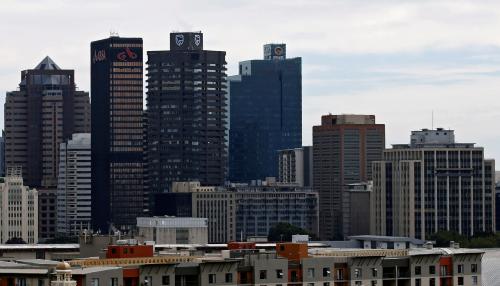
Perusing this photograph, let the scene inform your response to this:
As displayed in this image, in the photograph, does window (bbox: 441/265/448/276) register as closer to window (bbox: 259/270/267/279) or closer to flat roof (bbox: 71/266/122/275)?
window (bbox: 259/270/267/279)

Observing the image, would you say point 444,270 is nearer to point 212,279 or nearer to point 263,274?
point 263,274

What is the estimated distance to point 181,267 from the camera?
12075 cm

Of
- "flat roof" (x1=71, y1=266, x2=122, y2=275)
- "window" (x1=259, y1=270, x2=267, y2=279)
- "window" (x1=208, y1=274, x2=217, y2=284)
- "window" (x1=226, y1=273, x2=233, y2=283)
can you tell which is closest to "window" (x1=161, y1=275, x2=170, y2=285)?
"window" (x1=208, y1=274, x2=217, y2=284)

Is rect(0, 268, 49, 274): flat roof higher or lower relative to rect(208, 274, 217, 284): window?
higher

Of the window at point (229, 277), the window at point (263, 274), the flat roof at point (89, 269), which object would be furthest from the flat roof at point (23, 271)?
the window at point (263, 274)

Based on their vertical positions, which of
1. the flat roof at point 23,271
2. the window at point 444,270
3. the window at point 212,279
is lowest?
the window at point 444,270

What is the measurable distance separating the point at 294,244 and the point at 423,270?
932 cm

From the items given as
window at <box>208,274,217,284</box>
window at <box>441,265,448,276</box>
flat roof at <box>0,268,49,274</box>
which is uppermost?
→ flat roof at <box>0,268,49,274</box>

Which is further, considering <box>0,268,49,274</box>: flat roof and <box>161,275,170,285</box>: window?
<box>161,275,170,285</box>: window

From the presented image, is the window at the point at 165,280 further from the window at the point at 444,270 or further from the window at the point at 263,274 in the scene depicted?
the window at the point at 444,270

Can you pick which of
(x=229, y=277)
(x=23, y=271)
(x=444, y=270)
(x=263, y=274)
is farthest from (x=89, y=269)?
(x=444, y=270)

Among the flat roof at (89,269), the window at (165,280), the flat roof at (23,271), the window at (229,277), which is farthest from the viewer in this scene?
the window at (229,277)

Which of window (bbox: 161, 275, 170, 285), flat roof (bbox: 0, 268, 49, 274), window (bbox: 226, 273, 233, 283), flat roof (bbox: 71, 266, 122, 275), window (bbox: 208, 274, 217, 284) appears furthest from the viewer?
window (bbox: 226, 273, 233, 283)

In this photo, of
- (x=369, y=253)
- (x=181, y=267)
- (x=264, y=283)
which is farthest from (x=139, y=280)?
(x=369, y=253)
